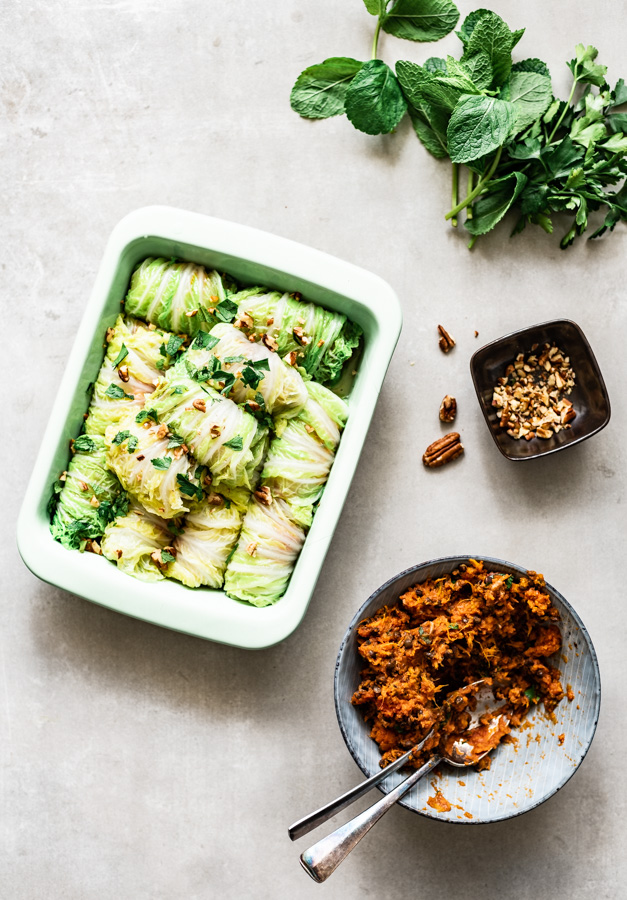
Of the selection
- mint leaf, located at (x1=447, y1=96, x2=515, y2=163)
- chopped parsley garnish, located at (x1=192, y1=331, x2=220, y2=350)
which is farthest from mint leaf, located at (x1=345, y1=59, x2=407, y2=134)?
chopped parsley garnish, located at (x1=192, y1=331, x2=220, y2=350)

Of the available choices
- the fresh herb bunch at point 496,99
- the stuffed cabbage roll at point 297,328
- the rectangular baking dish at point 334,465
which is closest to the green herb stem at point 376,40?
the fresh herb bunch at point 496,99

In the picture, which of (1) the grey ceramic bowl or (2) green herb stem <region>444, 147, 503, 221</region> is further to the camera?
(2) green herb stem <region>444, 147, 503, 221</region>

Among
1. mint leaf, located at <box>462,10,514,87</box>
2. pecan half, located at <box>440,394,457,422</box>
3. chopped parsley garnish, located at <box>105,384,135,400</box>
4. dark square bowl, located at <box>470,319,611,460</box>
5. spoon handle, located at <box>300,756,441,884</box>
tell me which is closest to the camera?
spoon handle, located at <box>300,756,441,884</box>

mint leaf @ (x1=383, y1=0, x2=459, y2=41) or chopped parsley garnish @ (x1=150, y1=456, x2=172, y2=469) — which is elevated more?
mint leaf @ (x1=383, y1=0, x2=459, y2=41)

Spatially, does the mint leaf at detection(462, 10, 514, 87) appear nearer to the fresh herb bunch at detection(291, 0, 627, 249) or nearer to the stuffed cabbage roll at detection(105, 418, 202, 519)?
the fresh herb bunch at detection(291, 0, 627, 249)

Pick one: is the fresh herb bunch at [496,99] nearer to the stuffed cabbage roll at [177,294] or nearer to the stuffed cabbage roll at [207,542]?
the stuffed cabbage roll at [177,294]

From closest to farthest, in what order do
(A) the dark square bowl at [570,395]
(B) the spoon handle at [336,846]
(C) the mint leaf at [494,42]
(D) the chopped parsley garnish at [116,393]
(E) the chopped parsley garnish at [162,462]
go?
1. (B) the spoon handle at [336,846]
2. (E) the chopped parsley garnish at [162,462]
3. (D) the chopped parsley garnish at [116,393]
4. (C) the mint leaf at [494,42]
5. (A) the dark square bowl at [570,395]
